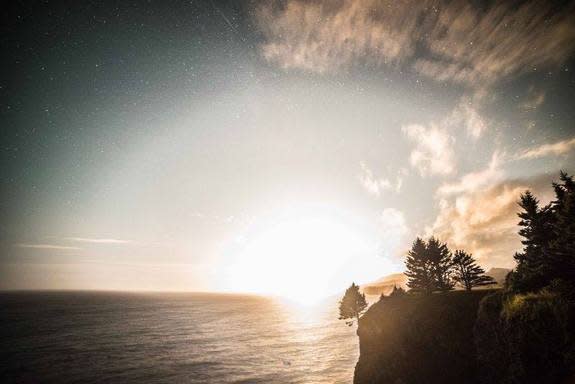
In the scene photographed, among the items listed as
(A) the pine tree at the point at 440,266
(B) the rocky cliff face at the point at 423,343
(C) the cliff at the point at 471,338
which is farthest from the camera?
(A) the pine tree at the point at 440,266

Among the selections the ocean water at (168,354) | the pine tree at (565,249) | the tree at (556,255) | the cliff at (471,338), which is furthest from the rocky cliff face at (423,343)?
the ocean water at (168,354)

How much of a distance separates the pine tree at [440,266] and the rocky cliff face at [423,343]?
22.4 feet

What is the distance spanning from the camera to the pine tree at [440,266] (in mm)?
40719

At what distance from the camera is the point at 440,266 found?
41.8m

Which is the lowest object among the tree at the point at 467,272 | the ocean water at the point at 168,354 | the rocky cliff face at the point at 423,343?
the ocean water at the point at 168,354

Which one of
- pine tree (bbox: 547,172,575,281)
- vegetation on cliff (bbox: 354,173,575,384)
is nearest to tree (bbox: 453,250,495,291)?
vegetation on cliff (bbox: 354,173,575,384)

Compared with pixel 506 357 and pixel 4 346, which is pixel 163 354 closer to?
pixel 4 346

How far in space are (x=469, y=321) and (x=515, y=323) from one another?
1044 cm

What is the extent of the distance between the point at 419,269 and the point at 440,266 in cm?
322

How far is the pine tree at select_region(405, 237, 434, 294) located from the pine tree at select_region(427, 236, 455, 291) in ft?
2.06

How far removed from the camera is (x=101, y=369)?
4925 centimetres

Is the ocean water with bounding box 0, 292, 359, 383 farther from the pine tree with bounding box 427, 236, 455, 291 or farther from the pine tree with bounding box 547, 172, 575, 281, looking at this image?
the pine tree with bounding box 547, 172, 575, 281

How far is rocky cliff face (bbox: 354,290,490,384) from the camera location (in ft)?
89.4

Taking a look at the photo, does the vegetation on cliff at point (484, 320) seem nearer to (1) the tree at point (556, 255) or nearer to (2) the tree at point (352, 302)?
(1) the tree at point (556, 255)
